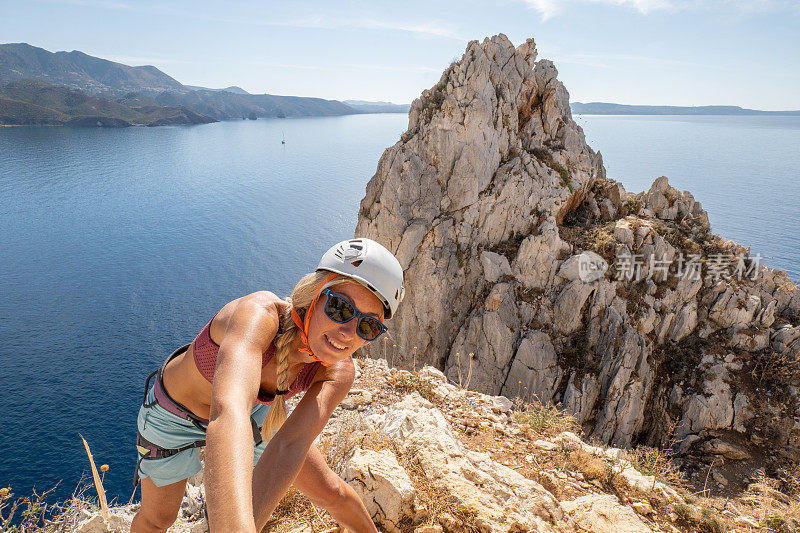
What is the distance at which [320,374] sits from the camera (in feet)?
10.8

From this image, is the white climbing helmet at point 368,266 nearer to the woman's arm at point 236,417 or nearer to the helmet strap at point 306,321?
the helmet strap at point 306,321

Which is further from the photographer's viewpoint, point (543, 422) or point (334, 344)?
point (543, 422)

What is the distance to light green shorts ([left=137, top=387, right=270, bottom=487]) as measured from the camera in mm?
3363

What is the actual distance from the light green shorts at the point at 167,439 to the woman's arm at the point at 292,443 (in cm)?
65

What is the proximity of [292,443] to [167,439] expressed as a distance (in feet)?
4.11

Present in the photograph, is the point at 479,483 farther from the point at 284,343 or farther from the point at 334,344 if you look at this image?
the point at 284,343

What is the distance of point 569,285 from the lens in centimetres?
2512

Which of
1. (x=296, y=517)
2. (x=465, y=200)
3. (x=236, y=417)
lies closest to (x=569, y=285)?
(x=465, y=200)

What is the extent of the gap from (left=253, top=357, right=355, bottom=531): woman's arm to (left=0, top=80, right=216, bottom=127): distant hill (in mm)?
218648

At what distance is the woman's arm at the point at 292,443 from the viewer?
2.73 metres

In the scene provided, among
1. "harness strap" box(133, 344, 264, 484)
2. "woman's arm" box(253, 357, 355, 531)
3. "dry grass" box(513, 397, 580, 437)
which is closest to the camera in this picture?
"woman's arm" box(253, 357, 355, 531)

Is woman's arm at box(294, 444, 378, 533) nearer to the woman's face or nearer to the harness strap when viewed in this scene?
the harness strap

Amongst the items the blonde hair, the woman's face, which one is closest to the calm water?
the blonde hair

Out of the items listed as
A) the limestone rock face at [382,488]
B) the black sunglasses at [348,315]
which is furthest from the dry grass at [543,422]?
the black sunglasses at [348,315]
